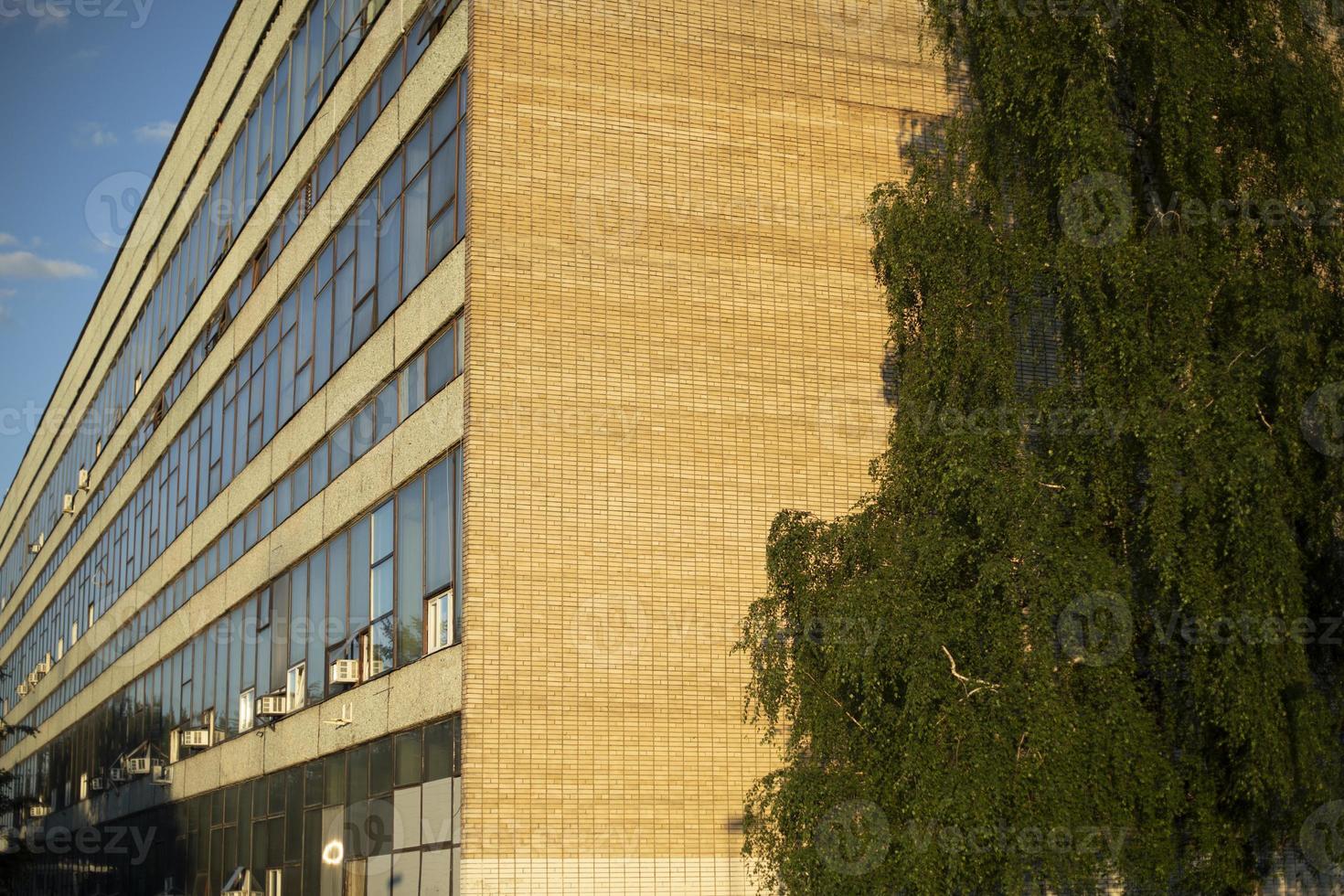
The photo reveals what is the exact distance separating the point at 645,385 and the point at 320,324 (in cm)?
910

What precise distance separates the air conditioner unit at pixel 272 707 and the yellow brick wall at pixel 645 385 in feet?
30.6

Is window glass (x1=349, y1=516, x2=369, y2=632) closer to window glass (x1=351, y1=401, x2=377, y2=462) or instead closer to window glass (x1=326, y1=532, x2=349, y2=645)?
window glass (x1=326, y1=532, x2=349, y2=645)

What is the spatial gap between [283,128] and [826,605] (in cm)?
1841

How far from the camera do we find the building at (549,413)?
68.4 feet

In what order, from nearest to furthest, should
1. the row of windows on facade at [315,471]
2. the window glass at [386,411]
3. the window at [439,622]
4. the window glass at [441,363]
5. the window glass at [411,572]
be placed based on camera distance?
the window at [439,622]
the window glass at [441,363]
the window glass at [411,572]
the row of windows on facade at [315,471]
the window glass at [386,411]

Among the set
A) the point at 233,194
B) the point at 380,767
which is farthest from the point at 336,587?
the point at 233,194

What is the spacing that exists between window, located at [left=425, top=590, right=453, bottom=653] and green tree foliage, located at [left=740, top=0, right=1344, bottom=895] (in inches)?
173

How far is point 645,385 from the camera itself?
73.1ft

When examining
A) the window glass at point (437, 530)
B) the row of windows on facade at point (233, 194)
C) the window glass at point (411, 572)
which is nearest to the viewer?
the window glass at point (437, 530)

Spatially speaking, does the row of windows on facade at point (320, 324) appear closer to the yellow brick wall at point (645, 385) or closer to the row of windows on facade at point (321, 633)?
the yellow brick wall at point (645, 385)

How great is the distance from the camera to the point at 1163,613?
1722cm

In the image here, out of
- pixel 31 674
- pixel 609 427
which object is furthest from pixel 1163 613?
pixel 31 674

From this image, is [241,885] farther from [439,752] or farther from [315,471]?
[439,752]

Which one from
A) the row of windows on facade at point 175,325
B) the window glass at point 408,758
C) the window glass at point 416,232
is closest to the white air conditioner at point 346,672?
the window glass at point 408,758
